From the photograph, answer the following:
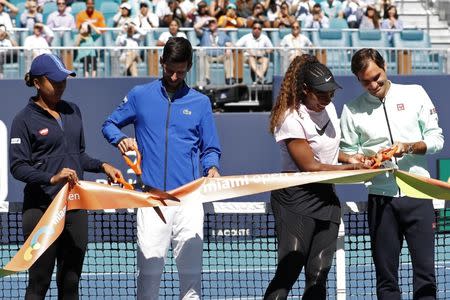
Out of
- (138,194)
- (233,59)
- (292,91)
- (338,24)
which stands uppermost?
(338,24)

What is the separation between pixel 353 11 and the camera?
68.5 feet

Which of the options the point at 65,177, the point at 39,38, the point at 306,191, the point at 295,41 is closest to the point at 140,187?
the point at 65,177

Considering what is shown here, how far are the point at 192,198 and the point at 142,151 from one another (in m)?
0.50

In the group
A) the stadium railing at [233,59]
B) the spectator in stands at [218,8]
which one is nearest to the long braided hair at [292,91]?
the stadium railing at [233,59]

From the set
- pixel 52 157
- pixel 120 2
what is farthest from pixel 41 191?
pixel 120 2

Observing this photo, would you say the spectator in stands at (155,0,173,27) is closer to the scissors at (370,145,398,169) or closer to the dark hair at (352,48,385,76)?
the dark hair at (352,48,385,76)

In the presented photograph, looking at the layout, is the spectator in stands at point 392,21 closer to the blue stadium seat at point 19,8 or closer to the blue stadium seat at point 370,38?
the blue stadium seat at point 370,38

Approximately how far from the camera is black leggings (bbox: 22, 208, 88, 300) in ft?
23.8

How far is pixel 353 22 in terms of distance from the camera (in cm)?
2058

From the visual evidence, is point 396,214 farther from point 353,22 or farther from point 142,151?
point 353,22

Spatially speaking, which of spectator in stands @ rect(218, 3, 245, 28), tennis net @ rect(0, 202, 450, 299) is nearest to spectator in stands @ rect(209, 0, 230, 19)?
spectator in stands @ rect(218, 3, 245, 28)

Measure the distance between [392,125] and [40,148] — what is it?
2250 millimetres

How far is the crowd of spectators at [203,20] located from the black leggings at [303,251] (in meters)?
9.16

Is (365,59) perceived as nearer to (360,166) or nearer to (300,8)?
(360,166)
